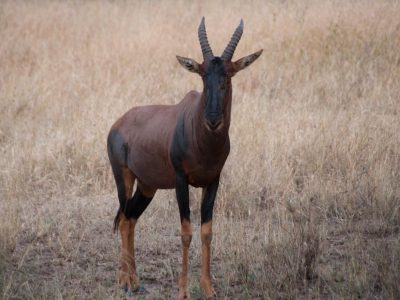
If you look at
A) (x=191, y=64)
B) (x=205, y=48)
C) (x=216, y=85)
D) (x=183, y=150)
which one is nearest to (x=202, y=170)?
(x=183, y=150)

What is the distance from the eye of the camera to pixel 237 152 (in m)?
9.59

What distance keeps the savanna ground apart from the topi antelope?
0.43 meters

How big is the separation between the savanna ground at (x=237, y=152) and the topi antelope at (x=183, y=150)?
43 cm

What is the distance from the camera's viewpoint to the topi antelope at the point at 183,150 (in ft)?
19.2

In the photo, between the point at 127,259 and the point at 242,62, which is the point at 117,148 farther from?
the point at 242,62

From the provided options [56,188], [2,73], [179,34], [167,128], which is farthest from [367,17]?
[167,128]

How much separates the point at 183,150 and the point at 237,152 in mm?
3571

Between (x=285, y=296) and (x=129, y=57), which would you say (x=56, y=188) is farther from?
(x=129, y=57)

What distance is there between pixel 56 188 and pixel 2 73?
5269mm

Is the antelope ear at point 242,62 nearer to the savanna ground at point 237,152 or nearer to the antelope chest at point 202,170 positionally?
the antelope chest at point 202,170

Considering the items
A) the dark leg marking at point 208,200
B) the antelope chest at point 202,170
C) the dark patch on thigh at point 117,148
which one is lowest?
the dark leg marking at point 208,200

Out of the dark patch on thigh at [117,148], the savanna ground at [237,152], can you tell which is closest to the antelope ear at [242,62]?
the dark patch on thigh at [117,148]

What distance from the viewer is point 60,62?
46.7 ft

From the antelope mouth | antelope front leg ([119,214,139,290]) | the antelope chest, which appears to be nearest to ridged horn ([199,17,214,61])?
the antelope mouth
